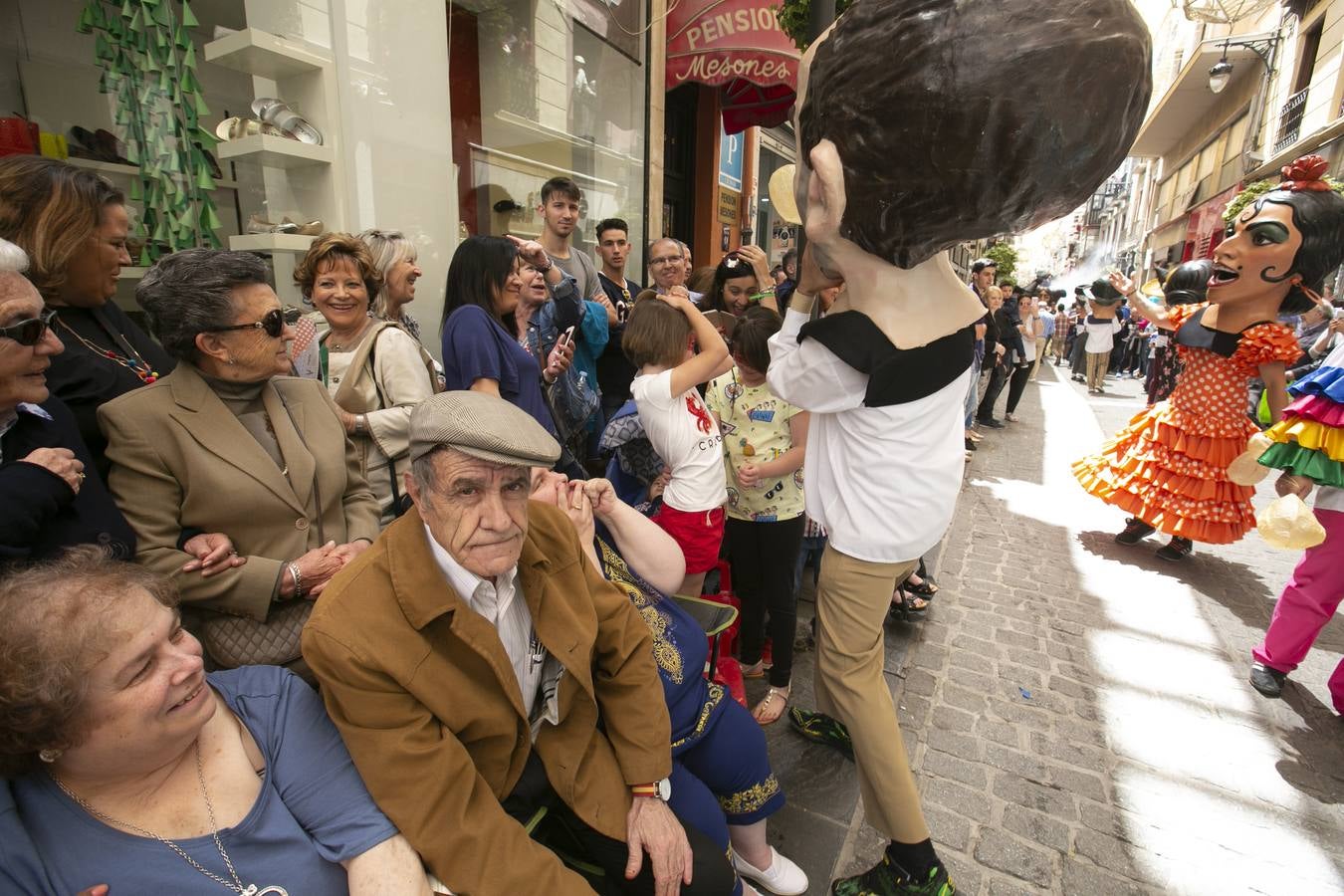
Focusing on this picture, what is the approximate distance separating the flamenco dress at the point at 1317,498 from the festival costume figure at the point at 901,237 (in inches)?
72.3

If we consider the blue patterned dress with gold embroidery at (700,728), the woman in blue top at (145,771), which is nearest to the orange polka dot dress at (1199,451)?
the blue patterned dress with gold embroidery at (700,728)

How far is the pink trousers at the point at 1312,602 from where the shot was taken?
2682 millimetres

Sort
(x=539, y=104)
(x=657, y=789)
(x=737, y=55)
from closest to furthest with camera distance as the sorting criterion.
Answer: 1. (x=657, y=789)
2. (x=539, y=104)
3. (x=737, y=55)

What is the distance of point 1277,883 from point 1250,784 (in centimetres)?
49

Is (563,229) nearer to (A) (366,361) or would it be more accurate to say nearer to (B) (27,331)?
(A) (366,361)

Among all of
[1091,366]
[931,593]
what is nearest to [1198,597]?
[931,593]

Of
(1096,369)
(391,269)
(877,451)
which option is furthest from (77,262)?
(1096,369)

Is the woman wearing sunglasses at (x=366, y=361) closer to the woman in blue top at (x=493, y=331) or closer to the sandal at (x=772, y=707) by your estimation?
the woman in blue top at (x=493, y=331)

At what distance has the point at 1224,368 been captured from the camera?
12.2 feet

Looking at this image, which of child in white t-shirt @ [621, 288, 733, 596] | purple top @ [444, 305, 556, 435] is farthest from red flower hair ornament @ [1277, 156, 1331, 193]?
purple top @ [444, 305, 556, 435]

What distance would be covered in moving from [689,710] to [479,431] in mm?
1019

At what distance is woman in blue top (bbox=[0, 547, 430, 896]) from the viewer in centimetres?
96

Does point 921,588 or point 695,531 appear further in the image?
point 921,588

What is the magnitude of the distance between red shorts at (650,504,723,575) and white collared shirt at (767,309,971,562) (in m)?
0.71
